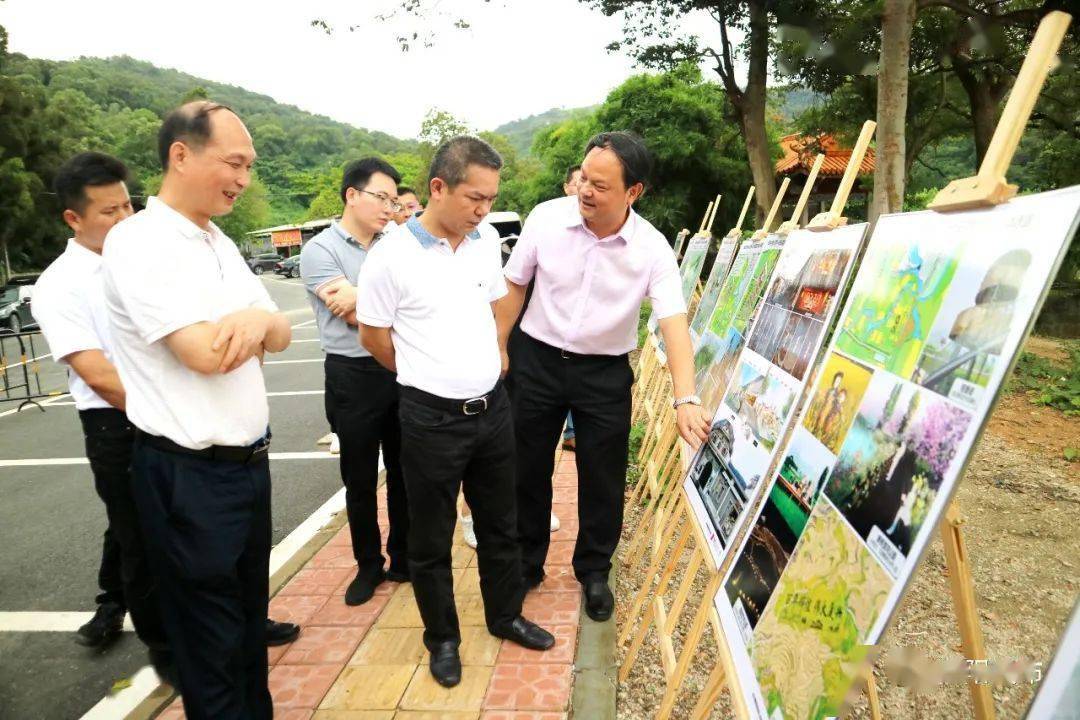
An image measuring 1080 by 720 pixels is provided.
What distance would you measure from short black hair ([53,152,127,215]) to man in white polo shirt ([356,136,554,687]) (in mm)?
1087

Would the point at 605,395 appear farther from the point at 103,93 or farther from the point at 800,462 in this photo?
the point at 103,93

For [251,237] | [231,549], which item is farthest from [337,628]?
[251,237]

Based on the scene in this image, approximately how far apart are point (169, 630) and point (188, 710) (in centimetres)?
25

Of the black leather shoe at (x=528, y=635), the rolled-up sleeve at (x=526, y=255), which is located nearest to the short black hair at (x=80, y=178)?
the rolled-up sleeve at (x=526, y=255)

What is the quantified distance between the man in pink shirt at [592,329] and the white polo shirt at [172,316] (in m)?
1.28

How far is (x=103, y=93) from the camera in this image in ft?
262

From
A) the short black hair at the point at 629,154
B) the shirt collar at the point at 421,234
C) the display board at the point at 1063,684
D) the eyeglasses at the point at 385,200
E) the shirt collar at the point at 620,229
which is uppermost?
the short black hair at the point at 629,154

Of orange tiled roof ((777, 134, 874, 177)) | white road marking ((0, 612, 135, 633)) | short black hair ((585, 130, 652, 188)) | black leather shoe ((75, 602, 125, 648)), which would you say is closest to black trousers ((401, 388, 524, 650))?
short black hair ((585, 130, 652, 188))

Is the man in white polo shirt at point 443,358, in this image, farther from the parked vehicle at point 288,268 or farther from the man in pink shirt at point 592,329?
the parked vehicle at point 288,268

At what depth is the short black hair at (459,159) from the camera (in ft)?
7.63

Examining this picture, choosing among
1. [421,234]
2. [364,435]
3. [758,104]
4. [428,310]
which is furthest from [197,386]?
[758,104]

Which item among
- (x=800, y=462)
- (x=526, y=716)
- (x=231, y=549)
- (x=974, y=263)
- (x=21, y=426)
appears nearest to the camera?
(x=974, y=263)

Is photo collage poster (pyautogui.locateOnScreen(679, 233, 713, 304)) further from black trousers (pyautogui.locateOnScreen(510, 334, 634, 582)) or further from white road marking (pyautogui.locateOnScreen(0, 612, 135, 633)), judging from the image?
white road marking (pyautogui.locateOnScreen(0, 612, 135, 633))

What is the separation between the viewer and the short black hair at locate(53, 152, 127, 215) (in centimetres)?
257
